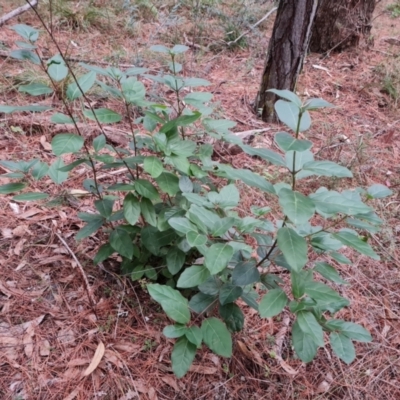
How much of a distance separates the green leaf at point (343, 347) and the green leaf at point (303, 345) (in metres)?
0.08

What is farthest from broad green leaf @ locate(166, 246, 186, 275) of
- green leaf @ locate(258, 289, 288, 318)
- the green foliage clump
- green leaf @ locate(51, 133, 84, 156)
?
green leaf @ locate(51, 133, 84, 156)

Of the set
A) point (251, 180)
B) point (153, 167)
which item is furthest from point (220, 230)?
point (153, 167)

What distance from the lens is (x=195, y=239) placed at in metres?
1.02

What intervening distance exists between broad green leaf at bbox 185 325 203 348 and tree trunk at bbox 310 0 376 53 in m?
3.71

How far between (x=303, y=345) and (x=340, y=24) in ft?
12.7

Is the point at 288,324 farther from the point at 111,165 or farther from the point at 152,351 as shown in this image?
the point at 111,165

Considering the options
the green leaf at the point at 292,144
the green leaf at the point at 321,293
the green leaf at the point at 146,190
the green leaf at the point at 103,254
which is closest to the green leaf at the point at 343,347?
the green leaf at the point at 321,293

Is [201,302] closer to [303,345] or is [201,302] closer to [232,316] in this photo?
[232,316]

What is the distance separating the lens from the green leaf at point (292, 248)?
2.87 ft

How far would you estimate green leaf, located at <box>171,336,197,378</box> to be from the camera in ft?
3.32

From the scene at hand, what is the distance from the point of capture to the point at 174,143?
1.22m

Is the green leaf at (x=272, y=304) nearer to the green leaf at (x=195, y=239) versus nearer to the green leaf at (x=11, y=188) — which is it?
the green leaf at (x=195, y=239)

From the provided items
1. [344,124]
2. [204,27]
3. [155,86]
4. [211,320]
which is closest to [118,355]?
[211,320]

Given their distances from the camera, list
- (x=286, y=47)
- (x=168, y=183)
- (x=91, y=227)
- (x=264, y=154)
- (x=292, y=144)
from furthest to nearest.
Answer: (x=286, y=47) < (x=91, y=227) < (x=168, y=183) < (x=264, y=154) < (x=292, y=144)
